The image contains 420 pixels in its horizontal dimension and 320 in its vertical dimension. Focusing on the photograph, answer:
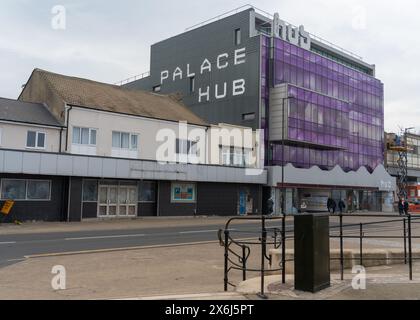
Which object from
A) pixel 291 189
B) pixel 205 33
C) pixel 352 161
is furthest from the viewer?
pixel 352 161

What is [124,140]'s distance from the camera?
3381 cm

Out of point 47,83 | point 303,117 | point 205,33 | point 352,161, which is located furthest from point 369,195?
point 47,83

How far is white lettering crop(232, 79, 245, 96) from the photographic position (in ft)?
167

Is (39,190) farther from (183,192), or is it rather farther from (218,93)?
(218,93)

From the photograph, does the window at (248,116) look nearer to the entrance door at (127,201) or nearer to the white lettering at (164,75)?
the white lettering at (164,75)

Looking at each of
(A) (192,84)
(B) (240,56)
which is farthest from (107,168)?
(A) (192,84)

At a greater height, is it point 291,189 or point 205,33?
point 205,33

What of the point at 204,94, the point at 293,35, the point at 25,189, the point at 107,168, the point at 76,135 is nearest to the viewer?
the point at 25,189

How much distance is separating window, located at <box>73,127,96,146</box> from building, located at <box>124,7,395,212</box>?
16.9m

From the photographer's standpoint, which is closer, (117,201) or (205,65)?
(117,201)

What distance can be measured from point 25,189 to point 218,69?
1250 inches

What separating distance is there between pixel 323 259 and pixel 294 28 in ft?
174
